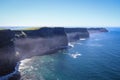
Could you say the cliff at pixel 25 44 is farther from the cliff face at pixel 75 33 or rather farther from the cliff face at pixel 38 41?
the cliff face at pixel 75 33

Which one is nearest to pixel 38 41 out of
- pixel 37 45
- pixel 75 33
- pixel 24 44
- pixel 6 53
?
pixel 37 45

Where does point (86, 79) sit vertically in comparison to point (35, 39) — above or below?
below

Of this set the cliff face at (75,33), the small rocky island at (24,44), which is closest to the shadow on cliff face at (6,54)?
the small rocky island at (24,44)

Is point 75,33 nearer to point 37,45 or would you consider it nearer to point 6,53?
point 37,45

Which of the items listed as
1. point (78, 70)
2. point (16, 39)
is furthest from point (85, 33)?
point (78, 70)

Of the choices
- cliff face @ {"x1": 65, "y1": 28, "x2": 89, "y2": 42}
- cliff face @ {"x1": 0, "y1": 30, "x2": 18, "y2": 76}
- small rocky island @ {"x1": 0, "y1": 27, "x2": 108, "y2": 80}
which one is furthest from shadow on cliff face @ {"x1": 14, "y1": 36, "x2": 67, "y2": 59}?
cliff face @ {"x1": 65, "y1": 28, "x2": 89, "y2": 42}

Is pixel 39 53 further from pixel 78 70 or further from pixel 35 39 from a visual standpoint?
pixel 78 70

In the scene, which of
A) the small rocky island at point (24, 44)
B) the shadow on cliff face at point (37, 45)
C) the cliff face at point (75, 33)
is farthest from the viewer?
the cliff face at point (75, 33)
